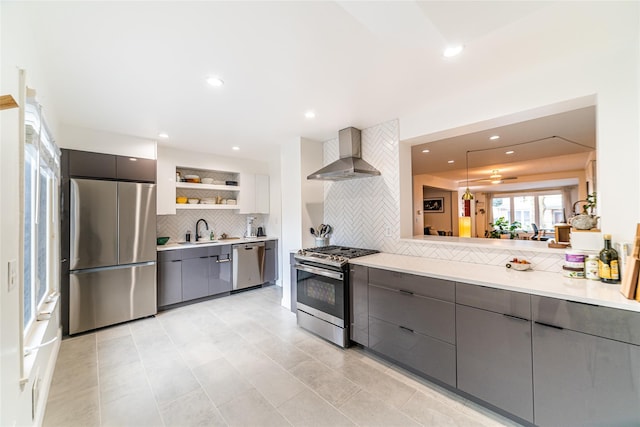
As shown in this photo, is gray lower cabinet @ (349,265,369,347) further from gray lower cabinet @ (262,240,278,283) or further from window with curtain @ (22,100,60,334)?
gray lower cabinet @ (262,240,278,283)

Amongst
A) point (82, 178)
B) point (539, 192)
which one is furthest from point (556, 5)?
point (539, 192)

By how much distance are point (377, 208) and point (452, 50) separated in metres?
1.87

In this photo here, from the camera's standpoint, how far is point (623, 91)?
68.0 inches

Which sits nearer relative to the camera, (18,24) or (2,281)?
(2,281)

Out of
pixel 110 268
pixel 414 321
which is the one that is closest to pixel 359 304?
pixel 414 321

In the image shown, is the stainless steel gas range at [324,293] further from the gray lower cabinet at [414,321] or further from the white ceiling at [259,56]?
the white ceiling at [259,56]

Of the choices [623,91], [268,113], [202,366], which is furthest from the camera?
[268,113]

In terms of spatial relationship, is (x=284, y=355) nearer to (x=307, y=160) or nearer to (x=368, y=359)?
(x=368, y=359)

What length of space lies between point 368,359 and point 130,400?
6.59 ft

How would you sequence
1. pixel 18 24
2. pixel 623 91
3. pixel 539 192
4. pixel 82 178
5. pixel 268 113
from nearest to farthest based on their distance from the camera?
1. pixel 18 24
2. pixel 623 91
3. pixel 268 113
4. pixel 82 178
5. pixel 539 192

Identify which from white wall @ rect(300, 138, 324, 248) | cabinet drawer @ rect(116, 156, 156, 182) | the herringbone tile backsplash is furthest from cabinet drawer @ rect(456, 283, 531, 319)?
cabinet drawer @ rect(116, 156, 156, 182)

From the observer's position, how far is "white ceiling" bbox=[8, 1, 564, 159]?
134 cm

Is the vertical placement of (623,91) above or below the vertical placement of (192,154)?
below

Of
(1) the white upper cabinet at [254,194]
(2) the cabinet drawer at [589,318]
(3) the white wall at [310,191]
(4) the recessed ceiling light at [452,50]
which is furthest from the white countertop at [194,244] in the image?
(2) the cabinet drawer at [589,318]
